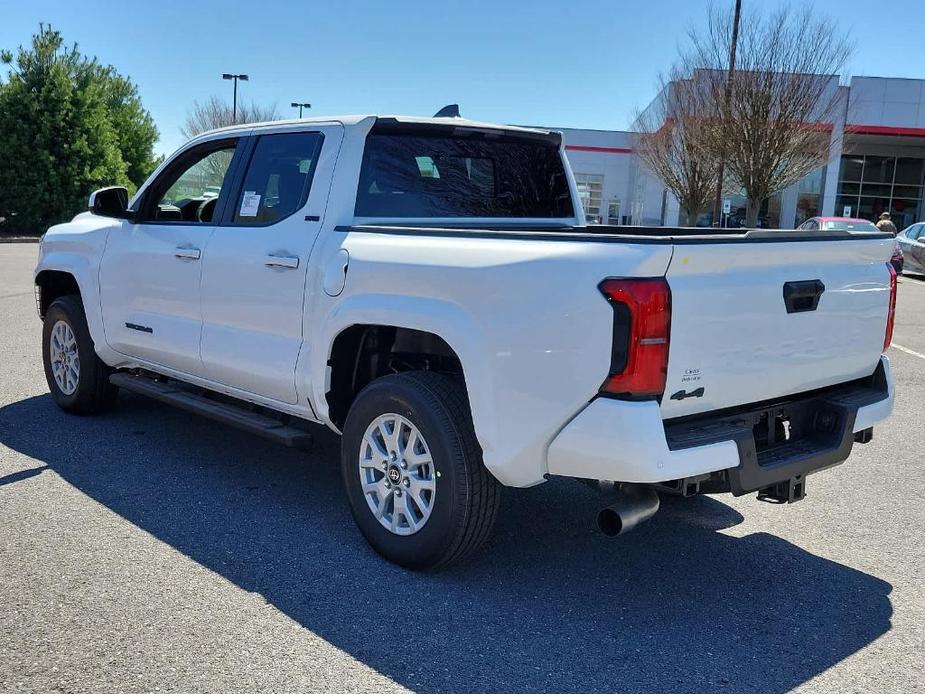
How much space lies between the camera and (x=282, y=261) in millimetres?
4391

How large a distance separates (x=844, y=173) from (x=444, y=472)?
40.0m

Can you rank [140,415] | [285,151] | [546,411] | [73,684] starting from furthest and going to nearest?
[140,415]
[285,151]
[546,411]
[73,684]

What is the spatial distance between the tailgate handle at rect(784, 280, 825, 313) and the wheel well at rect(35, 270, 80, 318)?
5.10 metres

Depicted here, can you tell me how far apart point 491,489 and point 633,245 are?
1.22m

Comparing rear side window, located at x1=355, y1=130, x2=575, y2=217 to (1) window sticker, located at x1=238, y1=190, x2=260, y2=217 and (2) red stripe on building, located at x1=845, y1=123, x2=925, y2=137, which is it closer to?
(1) window sticker, located at x1=238, y1=190, x2=260, y2=217

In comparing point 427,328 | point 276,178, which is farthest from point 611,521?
point 276,178

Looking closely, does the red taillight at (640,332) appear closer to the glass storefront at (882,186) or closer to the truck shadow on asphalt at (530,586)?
the truck shadow on asphalt at (530,586)

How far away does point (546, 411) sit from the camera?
3.31 m

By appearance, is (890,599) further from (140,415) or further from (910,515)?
(140,415)

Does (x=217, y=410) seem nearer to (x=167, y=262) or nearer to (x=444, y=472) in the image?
(x=167, y=262)

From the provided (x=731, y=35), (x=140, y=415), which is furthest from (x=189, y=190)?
(x=731, y=35)

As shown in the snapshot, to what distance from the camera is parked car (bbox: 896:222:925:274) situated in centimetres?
2267

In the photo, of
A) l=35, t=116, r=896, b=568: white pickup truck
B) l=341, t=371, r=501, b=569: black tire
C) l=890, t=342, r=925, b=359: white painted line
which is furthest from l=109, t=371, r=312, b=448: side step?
l=890, t=342, r=925, b=359: white painted line

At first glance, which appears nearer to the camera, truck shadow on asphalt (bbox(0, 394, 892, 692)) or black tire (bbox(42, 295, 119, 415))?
truck shadow on asphalt (bbox(0, 394, 892, 692))
